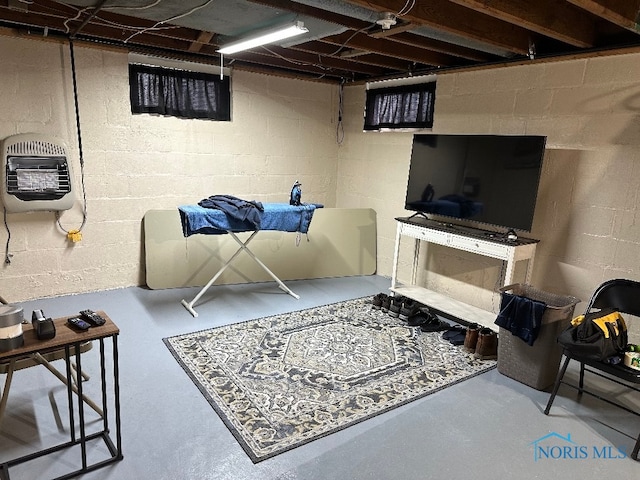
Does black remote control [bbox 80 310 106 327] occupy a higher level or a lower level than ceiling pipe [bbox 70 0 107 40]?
lower

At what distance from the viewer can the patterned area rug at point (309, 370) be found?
2.44 m

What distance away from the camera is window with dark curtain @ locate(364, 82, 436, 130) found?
460 centimetres

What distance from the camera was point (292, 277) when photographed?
4969 millimetres

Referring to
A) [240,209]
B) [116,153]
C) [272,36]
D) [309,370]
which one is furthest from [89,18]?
[309,370]

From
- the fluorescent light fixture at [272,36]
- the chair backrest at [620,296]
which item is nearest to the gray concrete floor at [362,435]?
the chair backrest at [620,296]

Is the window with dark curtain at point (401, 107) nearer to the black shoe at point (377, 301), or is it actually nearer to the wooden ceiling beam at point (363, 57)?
the wooden ceiling beam at point (363, 57)

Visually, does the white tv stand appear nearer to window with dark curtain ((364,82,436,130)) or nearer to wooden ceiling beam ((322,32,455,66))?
window with dark curtain ((364,82,436,130))

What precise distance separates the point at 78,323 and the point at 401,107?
4.00 metres

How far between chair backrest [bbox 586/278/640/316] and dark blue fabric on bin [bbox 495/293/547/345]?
346 mm

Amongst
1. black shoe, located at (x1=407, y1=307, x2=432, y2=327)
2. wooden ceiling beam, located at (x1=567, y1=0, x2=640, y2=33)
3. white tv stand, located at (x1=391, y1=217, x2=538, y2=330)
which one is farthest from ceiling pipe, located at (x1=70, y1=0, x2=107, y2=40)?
black shoe, located at (x1=407, y1=307, x2=432, y2=327)

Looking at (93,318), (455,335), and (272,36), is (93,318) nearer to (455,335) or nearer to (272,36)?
(272,36)

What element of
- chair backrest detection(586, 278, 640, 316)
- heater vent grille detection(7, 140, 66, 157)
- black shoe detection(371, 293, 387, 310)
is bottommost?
black shoe detection(371, 293, 387, 310)

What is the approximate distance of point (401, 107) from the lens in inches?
192

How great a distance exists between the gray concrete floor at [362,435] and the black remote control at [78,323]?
0.69 metres
